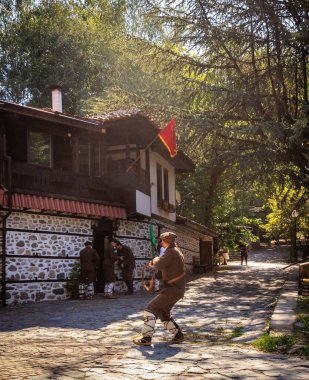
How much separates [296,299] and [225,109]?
5828mm

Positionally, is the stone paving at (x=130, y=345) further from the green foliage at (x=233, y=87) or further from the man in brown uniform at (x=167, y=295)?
the green foliage at (x=233, y=87)

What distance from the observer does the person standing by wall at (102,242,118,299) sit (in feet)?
46.5

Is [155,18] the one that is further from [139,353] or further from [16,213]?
[139,353]

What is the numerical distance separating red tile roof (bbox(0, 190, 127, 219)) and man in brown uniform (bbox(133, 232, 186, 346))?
6.88 m

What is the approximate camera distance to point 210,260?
2791cm

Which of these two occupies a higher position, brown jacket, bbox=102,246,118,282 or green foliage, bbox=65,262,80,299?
brown jacket, bbox=102,246,118,282

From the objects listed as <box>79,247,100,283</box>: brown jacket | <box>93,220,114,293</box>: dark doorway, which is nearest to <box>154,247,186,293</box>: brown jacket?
<box>79,247,100,283</box>: brown jacket

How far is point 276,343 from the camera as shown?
6621mm

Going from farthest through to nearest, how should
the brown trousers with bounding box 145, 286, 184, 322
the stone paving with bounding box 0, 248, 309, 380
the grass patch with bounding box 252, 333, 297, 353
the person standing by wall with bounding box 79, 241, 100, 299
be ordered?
the person standing by wall with bounding box 79, 241, 100, 299 → the brown trousers with bounding box 145, 286, 184, 322 → the grass patch with bounding box 252, 333, 297, 353 → the stone paving with bounding box 0, 248, 309, 380

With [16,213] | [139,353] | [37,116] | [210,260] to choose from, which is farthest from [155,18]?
[210,260]

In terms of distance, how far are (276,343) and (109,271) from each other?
828cm

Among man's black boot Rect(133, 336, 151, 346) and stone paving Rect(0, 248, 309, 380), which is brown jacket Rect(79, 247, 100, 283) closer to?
stone paving Rect(0, 248, 309, 380)

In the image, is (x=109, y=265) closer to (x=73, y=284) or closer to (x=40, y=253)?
(x=73, y=284)

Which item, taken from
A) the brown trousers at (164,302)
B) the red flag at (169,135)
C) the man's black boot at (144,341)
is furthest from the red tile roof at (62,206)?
the man's black boot at (144,341)
